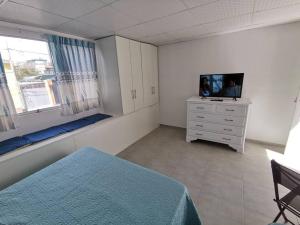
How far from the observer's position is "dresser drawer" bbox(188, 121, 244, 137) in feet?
8.64

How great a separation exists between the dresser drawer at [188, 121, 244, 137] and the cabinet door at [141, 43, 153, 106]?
123 centimetres

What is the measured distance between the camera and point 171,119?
4066 millimetres

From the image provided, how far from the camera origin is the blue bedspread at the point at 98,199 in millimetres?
949

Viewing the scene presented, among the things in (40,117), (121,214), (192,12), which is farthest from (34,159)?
(192,12)

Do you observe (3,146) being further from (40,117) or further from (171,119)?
(171,119)

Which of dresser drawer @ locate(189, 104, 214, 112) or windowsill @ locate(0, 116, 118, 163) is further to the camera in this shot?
dresser drawer @ locate(189, 104, 214, 112)

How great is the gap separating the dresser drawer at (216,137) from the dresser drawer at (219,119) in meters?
0.26

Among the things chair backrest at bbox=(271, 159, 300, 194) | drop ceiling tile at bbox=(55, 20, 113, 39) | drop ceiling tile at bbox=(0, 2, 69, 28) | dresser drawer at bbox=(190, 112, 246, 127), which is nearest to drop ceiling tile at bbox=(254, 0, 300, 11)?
dresser drawer at bbox=(190, 112, 246, 127)

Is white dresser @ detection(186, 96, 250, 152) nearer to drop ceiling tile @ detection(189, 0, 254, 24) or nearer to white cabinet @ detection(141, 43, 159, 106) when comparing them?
white cabinet @ detection(141, 43, 159, 106)

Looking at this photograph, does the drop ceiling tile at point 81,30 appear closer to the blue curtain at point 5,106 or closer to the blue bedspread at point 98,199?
the blue curtain at point 5,106

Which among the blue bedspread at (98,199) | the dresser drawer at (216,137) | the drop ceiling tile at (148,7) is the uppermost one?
the drop ceiling tile at (148,7)

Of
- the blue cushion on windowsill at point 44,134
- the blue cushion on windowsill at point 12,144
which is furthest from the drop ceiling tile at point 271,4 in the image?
the blue cushion on windowsill at point 12,144

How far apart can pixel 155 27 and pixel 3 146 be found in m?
2.65

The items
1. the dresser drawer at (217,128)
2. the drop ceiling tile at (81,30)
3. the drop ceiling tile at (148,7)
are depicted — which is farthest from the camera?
the dresser drawer at (217,128)
